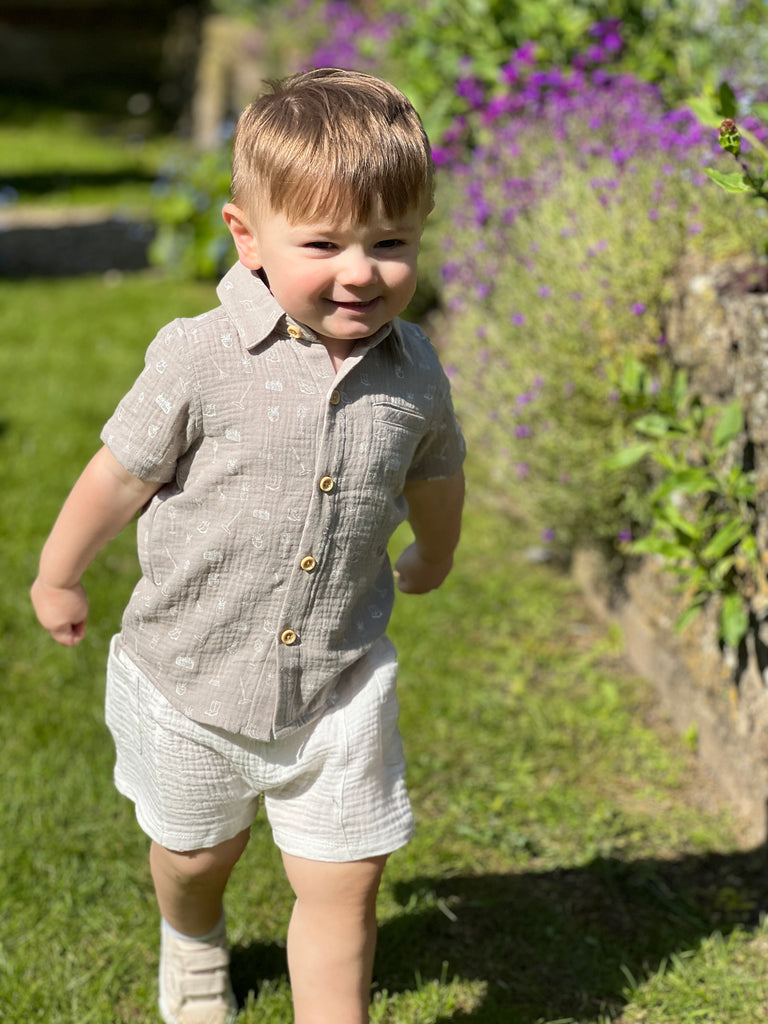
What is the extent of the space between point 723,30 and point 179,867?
3.63 meters

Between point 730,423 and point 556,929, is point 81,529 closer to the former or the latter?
point 556,929

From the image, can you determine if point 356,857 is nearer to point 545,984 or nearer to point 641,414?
point 545,984

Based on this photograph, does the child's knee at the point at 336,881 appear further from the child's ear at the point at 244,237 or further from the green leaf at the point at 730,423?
the green leaf at the point at 730,423

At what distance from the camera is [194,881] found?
1969 millimetres

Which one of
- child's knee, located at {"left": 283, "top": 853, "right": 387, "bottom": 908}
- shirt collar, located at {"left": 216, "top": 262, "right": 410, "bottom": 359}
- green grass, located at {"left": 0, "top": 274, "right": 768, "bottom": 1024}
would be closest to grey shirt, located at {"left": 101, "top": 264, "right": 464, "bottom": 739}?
shirt collar, located at {"left": 216, "top": 262, "right": 410, "bottom": 359}

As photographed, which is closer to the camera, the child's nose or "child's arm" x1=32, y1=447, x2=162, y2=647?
the child's nose

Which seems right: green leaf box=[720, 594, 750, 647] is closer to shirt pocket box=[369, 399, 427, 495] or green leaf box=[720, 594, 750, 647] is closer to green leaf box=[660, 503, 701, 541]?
green leaf box=[660, 503, 701, 541]

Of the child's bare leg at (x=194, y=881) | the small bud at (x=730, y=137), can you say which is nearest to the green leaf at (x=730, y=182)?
the small bud at (x=730, y=137)

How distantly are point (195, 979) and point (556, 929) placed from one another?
0.81 metres

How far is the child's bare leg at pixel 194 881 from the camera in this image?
6.34 feet

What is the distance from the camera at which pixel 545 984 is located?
93.4 inches

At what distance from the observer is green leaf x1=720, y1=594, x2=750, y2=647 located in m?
2.64

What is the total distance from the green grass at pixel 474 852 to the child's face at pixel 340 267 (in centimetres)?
135

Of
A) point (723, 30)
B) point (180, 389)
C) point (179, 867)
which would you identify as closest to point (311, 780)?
point (179, 867)
